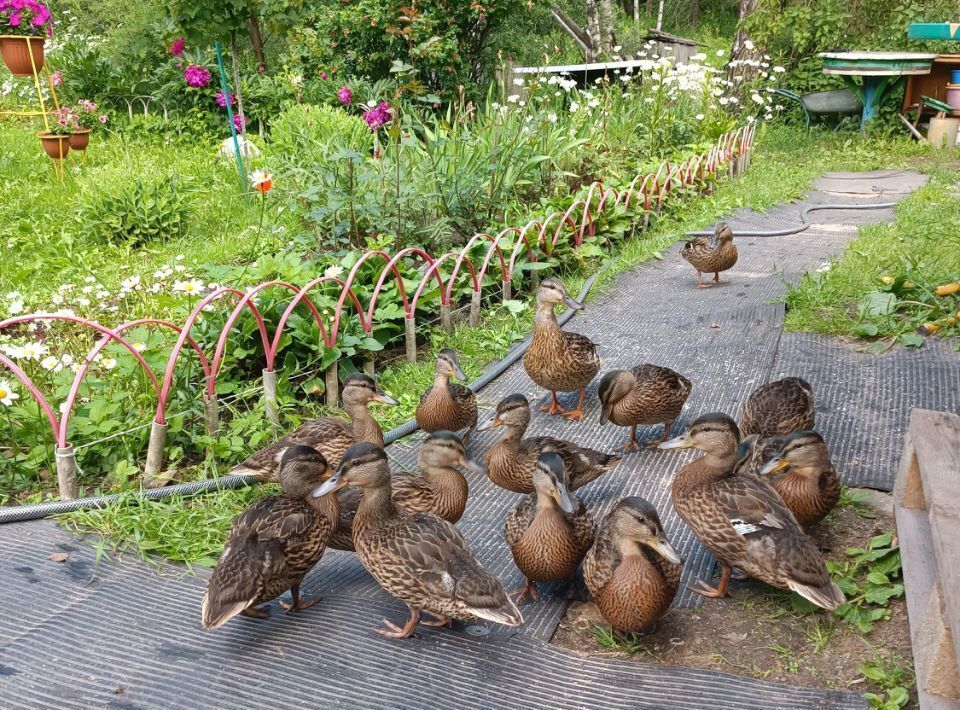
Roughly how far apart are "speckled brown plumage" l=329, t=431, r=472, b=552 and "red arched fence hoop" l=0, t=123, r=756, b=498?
126 centimetres

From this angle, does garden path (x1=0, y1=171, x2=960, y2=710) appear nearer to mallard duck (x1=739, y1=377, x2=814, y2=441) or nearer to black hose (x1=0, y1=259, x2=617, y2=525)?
black hose (x1=0, y1=259, x2=617, y2=525)

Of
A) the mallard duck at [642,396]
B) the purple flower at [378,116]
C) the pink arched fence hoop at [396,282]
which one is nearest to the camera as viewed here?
the pink arched fence hoop at [396,282]

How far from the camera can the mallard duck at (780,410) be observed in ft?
14.0

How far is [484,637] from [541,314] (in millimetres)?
2496

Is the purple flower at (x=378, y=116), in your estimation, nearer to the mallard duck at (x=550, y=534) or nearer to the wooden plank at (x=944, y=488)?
the mallard duck at (x=550, y=534)

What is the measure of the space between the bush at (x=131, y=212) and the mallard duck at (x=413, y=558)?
576 cm

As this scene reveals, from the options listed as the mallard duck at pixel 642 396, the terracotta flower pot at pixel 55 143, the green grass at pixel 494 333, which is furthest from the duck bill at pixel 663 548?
the terracotta flower pot at pixel 55 143

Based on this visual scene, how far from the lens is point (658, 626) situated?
332cm

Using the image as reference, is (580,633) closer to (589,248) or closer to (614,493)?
(614,493)

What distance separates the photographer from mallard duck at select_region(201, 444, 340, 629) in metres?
3.08

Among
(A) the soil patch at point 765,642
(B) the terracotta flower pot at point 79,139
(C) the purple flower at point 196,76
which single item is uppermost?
(C) the purple flower at point 196,76

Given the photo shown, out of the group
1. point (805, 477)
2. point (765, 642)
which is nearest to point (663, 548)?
point (765, 642)

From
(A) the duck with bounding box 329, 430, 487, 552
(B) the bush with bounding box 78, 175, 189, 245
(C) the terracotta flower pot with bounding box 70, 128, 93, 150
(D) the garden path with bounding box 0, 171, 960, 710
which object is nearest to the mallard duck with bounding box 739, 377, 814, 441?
(D) the garden path with bounding box 0, 171, 960, 710

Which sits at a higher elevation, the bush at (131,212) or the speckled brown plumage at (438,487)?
the bush at (131,212)
